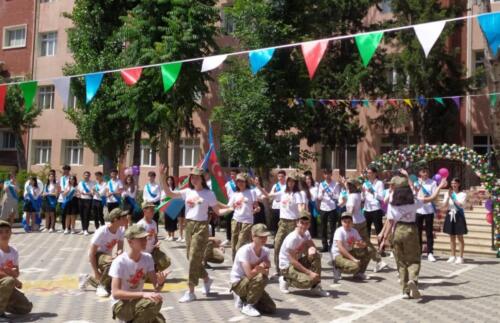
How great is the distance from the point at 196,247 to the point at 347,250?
302 centimetres

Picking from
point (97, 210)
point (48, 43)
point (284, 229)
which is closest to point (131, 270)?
point (284, 229)

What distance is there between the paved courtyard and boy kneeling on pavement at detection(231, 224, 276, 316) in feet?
0.62

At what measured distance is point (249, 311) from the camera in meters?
7.39

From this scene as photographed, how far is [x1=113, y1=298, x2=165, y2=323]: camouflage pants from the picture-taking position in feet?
18.2

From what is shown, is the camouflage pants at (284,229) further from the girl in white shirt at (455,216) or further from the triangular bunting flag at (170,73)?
the girl in white shirt at (455,216)

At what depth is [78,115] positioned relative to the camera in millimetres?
26266

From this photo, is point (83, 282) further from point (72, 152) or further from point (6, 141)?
point (6, 141)

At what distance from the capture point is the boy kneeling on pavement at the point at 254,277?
7.37m

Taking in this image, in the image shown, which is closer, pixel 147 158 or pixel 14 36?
pixel 147 158

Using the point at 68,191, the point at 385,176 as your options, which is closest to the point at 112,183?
the point at 68,191

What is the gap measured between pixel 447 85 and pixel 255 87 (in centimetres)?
909

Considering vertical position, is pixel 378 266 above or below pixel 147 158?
below

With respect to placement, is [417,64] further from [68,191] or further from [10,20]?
[10,20]

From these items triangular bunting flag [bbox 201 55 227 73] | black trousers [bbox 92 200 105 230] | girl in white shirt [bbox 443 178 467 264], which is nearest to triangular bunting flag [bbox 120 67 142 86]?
triangular bunting flag [bbox 201 55 227 73]
